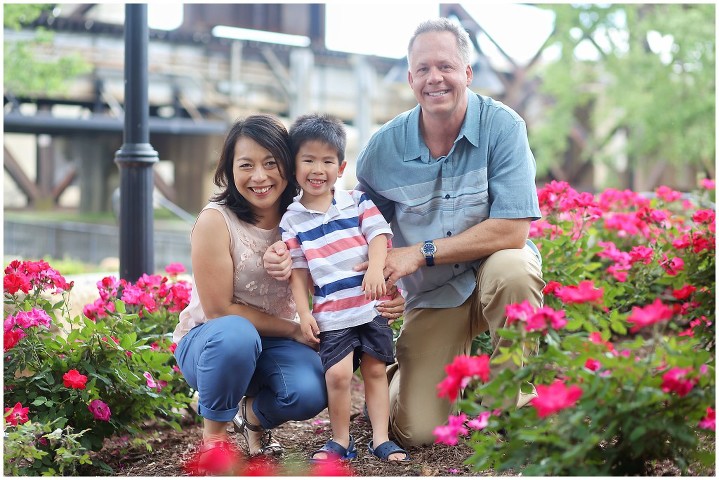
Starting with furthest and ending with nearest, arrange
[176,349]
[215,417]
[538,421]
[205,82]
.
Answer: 1. [205,82]
2. [176,349]
3. [215,417]
4. [538,421]

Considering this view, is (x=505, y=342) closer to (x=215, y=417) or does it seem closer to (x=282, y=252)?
(x=282, y=252)

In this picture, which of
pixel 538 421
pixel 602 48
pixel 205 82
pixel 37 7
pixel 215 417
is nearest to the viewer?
pixel 538 421

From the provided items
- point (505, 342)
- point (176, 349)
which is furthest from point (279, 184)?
point (505, 342)

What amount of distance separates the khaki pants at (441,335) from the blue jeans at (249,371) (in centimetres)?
48

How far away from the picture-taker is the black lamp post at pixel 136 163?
425 centimetres

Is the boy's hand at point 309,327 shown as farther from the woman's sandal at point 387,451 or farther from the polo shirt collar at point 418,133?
the polo shirt collar at point 418,133

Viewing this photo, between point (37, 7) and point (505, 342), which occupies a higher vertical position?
point (37, 7)

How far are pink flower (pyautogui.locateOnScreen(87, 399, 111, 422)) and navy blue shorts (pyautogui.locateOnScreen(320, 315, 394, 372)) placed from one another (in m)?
0.78

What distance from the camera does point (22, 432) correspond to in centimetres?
263

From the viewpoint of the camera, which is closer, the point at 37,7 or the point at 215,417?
the point at 215,417

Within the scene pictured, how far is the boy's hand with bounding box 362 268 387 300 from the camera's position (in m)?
2.97

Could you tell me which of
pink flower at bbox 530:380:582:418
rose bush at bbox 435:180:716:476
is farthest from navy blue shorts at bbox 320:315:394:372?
A: pink flower at bbox 530:380:582:418

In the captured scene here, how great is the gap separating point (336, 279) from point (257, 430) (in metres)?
0.69

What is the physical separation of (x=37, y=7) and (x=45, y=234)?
3285mm
